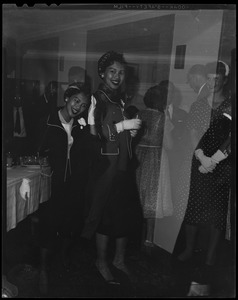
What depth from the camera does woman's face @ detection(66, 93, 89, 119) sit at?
5.53 feet

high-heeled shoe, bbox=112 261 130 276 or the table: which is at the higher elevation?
the table

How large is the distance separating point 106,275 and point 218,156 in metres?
0.86

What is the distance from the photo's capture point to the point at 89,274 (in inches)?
70.3

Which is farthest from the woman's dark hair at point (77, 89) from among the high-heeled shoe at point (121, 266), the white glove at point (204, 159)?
the high-heeled shoe at point (121, 266)

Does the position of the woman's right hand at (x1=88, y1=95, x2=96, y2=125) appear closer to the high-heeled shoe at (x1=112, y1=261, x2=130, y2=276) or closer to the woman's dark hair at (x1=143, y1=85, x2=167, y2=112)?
the woman's dark hair at (x1=143, y1=85, x2=167, y2=112)

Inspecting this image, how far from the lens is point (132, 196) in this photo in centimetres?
177

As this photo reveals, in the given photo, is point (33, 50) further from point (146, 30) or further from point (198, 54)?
point (198, 54)

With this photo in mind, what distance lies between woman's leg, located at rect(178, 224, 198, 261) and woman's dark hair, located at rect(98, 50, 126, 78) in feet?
3.11

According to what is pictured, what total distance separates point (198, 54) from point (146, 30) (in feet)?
0.92

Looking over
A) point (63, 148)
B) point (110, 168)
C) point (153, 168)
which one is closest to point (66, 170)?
point (63, 148)

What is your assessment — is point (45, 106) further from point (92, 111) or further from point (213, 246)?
point (213, 246)

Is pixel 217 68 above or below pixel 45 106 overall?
above

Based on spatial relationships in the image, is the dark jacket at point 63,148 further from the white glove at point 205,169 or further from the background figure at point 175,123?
the white glove at point 205,169

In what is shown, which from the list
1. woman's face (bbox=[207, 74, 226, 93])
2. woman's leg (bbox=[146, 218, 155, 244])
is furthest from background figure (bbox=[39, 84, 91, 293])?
woman's face (bbox=[207, 74, 226, 93])
